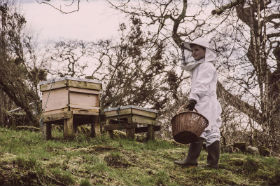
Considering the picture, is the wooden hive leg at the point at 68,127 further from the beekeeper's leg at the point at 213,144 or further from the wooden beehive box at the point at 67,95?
the beekeeper's leg at the point at 213,144

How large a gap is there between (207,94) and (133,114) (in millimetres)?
3786

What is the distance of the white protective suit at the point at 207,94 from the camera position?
20.4 ft

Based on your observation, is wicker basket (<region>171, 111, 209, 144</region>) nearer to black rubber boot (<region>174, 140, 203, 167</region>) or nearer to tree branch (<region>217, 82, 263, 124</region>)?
black rubber boot (<region>174, 140, 203, 167</region>)

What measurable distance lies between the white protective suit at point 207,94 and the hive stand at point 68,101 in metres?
3.33

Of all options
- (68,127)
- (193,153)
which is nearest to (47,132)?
(68,127)

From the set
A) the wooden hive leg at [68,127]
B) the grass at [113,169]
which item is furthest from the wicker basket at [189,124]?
the wooden hive leg at [68,127]

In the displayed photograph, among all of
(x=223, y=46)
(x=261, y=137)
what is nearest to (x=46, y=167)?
(x=261, y=137)

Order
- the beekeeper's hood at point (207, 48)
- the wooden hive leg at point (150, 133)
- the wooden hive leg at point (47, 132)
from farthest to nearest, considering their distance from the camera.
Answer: the wooden hive leg at point (150, 133)
the wooden hive leg at point (47, 132)
the beekeeper's hood at point (207, 48)

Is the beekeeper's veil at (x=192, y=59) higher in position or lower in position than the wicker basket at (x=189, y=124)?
higher

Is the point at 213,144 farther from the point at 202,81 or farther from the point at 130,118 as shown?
the point at 130,118

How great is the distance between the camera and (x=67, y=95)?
28.3 ft

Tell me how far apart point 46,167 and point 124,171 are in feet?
4.01

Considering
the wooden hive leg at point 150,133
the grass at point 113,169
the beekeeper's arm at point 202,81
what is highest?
the beekeeper's arm at point 202,81

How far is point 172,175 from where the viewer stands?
5.84 meters
